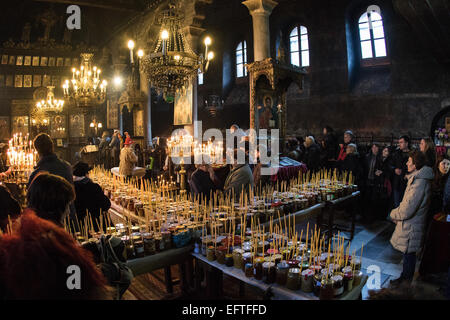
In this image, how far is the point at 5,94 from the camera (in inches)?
647

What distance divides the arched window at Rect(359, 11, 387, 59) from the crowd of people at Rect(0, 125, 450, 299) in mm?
5990

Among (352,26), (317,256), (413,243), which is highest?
(352,26)

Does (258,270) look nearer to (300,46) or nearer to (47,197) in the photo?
(47,197)

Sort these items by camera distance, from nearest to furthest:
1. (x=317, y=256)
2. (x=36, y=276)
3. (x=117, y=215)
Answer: (x=36, y=276) < (x=317, y=256) < (x=117, y=215)

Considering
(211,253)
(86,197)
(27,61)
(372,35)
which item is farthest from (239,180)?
(27,61)

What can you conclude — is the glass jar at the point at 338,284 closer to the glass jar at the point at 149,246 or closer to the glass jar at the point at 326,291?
the glass jar at the point at 326,291

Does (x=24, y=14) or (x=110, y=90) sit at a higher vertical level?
(x=24, y=14)

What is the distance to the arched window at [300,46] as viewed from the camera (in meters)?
14.4

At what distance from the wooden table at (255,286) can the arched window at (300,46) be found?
13310mm

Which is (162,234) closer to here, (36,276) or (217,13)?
(36,276)

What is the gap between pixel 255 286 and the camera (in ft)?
7.22

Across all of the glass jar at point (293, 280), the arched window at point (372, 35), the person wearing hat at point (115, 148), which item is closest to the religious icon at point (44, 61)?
the person wearing hat at point (115, 148)
